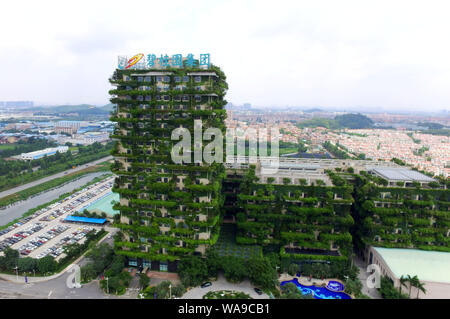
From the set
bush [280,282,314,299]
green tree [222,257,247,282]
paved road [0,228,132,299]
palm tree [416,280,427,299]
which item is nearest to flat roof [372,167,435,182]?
palm tree [416,280,427,299]

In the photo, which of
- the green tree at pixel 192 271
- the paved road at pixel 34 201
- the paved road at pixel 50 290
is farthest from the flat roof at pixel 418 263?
the paved road at pixel 34 201

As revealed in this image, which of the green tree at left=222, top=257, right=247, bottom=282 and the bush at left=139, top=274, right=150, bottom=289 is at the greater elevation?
the green tree at left=222, top=257, right=247, bottom=282

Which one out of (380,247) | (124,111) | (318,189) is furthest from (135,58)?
(380,247)

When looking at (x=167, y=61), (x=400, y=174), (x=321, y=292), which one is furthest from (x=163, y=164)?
(x=400, y=174)

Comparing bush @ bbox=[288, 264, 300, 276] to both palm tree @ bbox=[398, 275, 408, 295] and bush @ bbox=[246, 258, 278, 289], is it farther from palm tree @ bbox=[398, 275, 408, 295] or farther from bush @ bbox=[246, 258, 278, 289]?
palm tree @ bbox=[398, 275, 408, 295]

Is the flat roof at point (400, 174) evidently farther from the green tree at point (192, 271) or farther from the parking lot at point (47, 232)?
the parking lot at point (47, 232)
